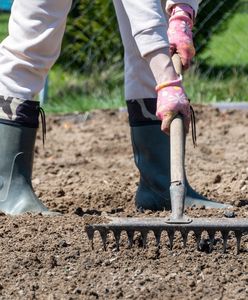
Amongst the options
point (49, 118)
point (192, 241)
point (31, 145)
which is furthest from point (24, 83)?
point (49, 118)

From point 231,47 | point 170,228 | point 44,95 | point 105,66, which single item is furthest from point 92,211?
point 231,47

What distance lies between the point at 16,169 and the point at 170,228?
0.86 metres

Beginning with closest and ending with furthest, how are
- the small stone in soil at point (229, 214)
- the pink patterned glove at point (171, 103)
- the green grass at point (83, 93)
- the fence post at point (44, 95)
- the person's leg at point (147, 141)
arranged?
the pink patterned glove at point (171, 103), the small stone in soil at point (229, 214), the person's leg at point (147, 141), the green grass at point (83, 93), the fence post at point (44, 95)

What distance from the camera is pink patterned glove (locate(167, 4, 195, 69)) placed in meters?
3.54

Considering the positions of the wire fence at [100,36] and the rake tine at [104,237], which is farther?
the wire fence at [100,36]

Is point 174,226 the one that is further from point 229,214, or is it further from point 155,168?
point 155,168

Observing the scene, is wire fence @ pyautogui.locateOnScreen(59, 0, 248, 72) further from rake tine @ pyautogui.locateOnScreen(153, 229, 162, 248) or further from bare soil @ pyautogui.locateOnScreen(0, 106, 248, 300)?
rake tine @ pyautogui.locateOnScreen(153, 229, 162, 248)

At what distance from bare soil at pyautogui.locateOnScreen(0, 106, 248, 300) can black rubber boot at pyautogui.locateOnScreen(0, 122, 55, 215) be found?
11 centimetres

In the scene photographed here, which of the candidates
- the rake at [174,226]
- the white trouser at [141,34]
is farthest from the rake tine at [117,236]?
the white trouser at [141,34]

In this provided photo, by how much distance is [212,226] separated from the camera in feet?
10.7

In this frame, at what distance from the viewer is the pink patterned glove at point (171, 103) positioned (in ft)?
11.1

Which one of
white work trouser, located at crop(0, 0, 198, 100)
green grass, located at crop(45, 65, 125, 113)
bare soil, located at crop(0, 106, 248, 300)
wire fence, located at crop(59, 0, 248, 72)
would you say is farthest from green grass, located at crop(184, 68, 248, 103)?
white work trouser, located at crop(0, 0, 198, 100)

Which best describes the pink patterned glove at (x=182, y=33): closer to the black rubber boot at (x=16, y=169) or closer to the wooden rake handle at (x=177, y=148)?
the wooden rake handle at (x=177, y=148)

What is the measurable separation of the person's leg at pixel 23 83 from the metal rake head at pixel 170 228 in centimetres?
63
